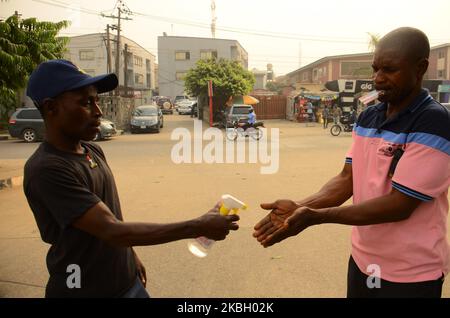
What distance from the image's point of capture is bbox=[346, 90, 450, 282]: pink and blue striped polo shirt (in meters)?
1.67

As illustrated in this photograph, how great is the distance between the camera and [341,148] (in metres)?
14.1

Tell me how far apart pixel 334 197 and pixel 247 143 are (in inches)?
524

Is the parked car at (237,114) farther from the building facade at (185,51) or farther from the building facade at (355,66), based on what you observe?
the building facade at (185,51)

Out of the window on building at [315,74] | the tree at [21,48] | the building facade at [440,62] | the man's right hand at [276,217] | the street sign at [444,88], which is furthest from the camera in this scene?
the window on building at [315,74]

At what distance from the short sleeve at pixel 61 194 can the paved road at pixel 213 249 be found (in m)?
2.00

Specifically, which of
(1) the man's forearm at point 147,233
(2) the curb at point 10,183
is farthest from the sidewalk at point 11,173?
(1) the man's forearm at point 147,233

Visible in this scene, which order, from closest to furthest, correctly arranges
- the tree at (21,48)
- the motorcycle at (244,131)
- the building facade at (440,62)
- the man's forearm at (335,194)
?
the man's forearm at (335,194) < the tree at (21,48) < the motorcycle at (244,131) < the building facade at (440,62)

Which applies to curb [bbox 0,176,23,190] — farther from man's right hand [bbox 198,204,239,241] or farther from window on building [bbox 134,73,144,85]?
window on building [bbox 134,73,144,85]

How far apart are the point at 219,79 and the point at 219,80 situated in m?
0.13

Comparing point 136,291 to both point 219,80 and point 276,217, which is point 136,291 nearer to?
point 276,217

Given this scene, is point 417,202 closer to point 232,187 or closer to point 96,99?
point 96,99

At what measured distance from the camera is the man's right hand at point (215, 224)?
180 centimetres

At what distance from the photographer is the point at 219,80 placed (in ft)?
87.2
